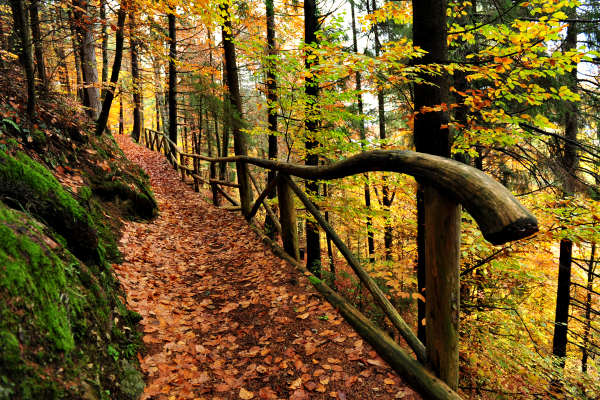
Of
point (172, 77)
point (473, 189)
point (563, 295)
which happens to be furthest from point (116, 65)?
point (563, 295)

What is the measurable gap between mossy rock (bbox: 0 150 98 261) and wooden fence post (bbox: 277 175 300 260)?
2.43m

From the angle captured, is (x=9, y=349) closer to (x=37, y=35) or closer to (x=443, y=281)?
(x=443, y=281)

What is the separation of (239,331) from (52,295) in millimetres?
1892

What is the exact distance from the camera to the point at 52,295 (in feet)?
6.11

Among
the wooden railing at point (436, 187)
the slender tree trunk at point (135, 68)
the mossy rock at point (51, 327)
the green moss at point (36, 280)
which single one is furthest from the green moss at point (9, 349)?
the slender tree trunk at point (135, 68)

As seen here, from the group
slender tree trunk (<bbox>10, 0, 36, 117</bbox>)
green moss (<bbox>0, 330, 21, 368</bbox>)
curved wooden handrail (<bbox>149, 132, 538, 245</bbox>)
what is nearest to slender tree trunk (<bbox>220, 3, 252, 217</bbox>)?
slender tree trunk (<bbox>10, 0, 36, 117</bbox>)

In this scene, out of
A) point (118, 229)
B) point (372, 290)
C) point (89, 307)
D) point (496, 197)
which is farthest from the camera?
point (118, 229)

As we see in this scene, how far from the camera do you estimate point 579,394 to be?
5.75 meters

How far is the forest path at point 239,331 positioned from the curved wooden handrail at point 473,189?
146 centimetres

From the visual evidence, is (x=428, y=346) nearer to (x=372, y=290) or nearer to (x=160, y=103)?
(x=372, y=290)

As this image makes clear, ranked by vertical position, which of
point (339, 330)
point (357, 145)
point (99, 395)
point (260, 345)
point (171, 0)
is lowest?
point (260, 345)

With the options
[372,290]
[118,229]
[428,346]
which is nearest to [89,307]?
[372,290]

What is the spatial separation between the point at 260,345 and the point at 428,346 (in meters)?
1.65

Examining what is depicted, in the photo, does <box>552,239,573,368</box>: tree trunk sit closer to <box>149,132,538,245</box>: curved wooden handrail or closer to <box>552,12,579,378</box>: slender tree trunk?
<box>552,12,579,378</box>: slender tree trunk
